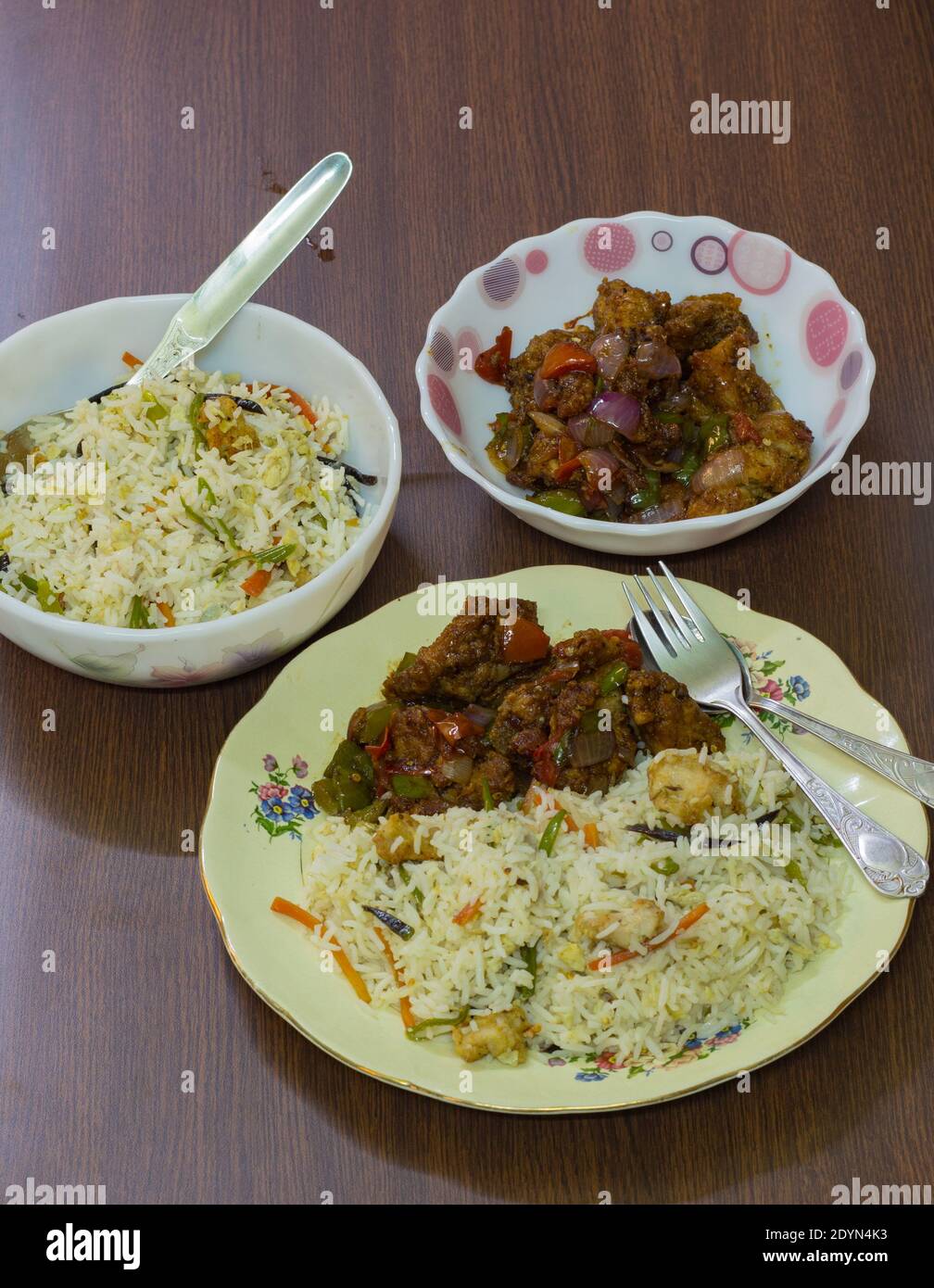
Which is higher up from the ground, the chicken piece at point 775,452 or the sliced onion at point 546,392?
the sliced onion at point 546,392

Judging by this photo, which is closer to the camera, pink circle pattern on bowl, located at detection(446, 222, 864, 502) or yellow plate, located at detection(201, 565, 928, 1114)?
yellow plate, located at detection(201, 565, 928, 1114)

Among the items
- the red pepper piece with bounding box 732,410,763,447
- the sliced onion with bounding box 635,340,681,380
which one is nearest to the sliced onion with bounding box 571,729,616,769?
the red pepper piece with bounding box 732,410,763,447

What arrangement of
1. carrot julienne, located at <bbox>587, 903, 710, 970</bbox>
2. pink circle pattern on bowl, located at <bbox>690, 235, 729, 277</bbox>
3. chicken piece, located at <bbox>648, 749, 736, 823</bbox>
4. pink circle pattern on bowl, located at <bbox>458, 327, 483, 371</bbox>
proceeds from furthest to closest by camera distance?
1. pink circle pattern on bowl, located at <bbox>690, 235, 729, 277</bbox>
2. pink circle pattern on bowl, located at <bbox>458, 327, 483, 371</bbox>
3. chicken piece, located at <bbox>648, 749, 736, 823</bbox>
4. carrot julienne, located at <bbox>587, 903, 710, 970</bbox>

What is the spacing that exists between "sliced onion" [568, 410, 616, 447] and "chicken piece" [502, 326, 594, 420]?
0.05 meters

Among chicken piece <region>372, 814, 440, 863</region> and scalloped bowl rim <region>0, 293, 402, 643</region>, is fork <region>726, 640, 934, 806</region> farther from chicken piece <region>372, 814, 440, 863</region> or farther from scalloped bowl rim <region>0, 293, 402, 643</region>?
scalloped bowl rim <region>0, 293, 402, 643</region>

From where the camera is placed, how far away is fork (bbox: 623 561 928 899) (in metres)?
2.31

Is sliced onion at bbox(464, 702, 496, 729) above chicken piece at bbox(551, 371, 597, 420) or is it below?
below

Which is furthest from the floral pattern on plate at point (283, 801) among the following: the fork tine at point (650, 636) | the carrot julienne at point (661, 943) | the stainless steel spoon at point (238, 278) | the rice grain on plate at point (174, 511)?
the stainless steel spoon at point (238, 278)

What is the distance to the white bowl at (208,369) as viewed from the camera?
2.48 m

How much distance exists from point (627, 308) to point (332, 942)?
1.69 m

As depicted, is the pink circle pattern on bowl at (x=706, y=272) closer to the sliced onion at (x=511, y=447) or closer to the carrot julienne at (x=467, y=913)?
the sliced onion at (x=511, y=447)

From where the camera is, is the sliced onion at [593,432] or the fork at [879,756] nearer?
the fork at [879,756]

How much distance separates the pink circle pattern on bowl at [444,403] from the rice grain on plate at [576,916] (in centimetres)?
101

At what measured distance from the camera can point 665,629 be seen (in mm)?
2709
